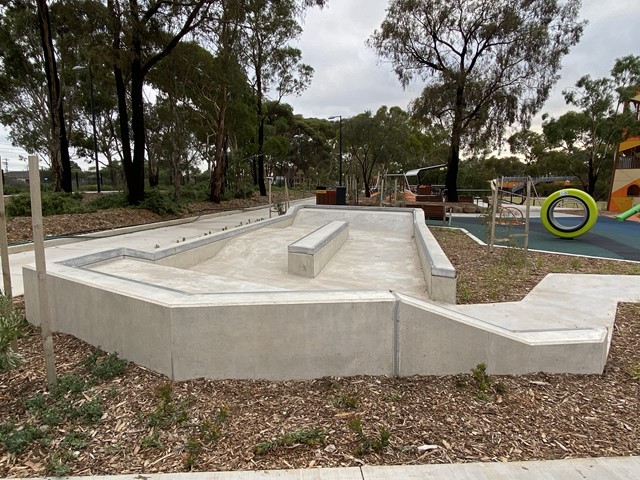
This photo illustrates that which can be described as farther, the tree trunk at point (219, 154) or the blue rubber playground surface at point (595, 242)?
the tree trunk at point (219, 154)

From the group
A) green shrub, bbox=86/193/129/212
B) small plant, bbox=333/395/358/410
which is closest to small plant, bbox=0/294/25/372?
small plant, bbox=333/395/358/410

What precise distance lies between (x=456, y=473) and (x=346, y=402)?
92cm

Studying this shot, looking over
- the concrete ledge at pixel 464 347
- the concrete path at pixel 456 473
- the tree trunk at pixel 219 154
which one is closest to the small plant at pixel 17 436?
the concrete path at pixel 456 473

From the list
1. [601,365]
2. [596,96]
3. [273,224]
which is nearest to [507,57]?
[596,96]

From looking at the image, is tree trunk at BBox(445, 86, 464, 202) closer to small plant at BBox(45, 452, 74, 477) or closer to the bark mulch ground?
the bark mulch ground

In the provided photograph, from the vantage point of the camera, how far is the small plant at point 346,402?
284cm

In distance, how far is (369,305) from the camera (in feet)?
10.8

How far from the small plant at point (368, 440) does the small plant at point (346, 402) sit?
0.32 m

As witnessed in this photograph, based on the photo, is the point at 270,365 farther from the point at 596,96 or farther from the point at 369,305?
the point at 596,96

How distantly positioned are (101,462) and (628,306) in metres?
6.51

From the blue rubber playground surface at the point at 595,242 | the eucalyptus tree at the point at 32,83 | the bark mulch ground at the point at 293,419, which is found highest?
the eucalyptus tree at the point at 32,83

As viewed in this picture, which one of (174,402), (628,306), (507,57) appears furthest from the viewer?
(507,57)

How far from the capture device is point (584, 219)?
38.8ft

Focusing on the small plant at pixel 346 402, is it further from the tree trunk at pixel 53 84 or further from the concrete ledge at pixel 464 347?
the tree trunk at pixel 53 84
